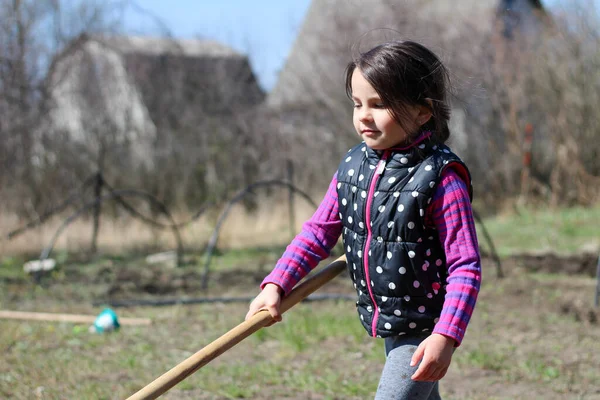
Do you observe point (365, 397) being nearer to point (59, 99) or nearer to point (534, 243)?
point (534, 243)

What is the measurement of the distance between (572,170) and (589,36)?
7.03 feet

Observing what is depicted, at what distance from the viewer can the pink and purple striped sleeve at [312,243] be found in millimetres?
2342

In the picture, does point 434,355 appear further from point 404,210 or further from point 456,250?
point 404,210

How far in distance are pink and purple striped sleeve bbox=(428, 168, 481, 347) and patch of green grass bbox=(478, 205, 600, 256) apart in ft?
21.5

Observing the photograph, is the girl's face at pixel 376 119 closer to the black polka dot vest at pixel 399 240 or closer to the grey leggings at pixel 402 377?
the black polka dot vest at pixel 399 240

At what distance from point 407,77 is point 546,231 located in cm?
843

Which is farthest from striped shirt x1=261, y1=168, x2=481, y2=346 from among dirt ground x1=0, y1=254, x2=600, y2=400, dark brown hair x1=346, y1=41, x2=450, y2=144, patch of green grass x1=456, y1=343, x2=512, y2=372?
patch of green grass x1=456, y1=343, x2=512, y2=372

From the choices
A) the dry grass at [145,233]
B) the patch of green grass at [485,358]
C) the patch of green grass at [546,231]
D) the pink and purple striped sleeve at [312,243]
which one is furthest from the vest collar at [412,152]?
the dry grass at [145,233]

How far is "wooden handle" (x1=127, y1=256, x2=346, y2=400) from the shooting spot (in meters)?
2.01

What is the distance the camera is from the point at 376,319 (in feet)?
7.32

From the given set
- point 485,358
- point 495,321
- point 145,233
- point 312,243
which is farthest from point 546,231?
point 312,243

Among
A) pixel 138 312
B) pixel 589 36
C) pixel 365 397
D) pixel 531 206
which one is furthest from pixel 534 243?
pixel 365 397

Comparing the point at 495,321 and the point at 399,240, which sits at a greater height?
the point at 399,240

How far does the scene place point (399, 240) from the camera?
212 centimetres
